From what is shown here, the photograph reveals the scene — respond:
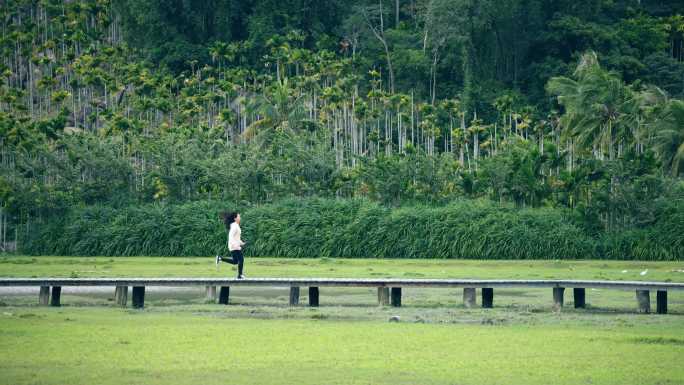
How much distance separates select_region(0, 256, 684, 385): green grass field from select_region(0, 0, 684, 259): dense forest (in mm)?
15456

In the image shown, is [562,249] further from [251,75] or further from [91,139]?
[251,75]

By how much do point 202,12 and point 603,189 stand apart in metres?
41.7

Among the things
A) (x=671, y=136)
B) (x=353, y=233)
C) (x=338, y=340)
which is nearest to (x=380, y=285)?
(x=338, y=340)

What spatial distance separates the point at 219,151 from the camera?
1930 inches

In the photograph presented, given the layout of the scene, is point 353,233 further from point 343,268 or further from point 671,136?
point 671,136

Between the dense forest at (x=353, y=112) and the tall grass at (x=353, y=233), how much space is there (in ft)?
0.48

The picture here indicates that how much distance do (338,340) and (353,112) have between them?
46.2 metres

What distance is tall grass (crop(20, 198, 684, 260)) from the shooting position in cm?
3881

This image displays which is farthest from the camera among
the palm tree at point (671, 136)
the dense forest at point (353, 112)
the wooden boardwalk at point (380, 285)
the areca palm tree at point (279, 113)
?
the areca palm tree at point (279, 113)

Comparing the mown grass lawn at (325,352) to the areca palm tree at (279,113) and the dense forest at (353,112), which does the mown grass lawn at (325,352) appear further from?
the areca palm tree at (279,113)

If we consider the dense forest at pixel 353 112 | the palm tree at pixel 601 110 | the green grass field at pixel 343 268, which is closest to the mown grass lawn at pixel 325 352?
the green grass field at pixel 343 268

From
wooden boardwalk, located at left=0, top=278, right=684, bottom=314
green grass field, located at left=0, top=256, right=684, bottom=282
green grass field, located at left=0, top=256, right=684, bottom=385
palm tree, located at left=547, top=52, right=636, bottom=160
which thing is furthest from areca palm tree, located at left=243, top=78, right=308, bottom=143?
wooden boardwalk, located at left=0, top=278, right=684, bottom=314

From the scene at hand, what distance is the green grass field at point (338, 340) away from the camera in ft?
46.7

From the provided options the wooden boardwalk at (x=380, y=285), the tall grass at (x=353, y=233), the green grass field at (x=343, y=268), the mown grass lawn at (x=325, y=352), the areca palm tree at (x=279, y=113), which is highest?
the areca palm tree at (x=279, y=113)
